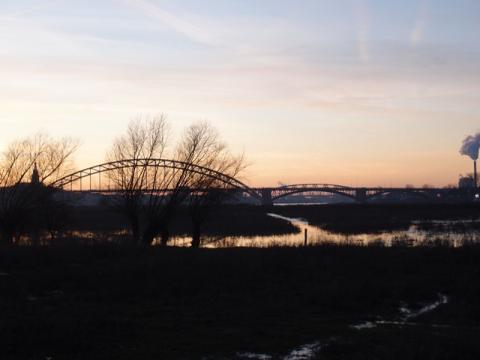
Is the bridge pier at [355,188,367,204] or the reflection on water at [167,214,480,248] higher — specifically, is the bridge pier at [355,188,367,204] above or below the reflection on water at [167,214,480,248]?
above

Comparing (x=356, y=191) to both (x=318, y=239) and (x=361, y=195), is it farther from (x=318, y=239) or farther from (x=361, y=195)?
(x=318, y=239)

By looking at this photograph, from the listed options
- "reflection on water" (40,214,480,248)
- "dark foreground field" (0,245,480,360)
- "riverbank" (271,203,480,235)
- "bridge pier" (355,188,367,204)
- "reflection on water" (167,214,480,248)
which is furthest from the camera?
"bridge pier" (355,188,367,204)

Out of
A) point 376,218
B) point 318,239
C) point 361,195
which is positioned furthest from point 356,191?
point 318,239

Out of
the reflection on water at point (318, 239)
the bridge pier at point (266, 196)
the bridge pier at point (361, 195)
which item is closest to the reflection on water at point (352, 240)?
the reflection on water at point (318, 239)

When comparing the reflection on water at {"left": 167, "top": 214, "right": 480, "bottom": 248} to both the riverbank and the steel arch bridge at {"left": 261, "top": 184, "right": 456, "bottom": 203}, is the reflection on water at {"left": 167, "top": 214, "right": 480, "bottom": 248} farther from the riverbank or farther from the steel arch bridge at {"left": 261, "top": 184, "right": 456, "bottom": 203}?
the steel arch bridge at {"left": 261, "top": 184, "right": 456, "bottom": 203}

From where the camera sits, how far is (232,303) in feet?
45.9

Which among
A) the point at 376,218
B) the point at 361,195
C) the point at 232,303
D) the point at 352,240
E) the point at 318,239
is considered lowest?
the point at 232,303

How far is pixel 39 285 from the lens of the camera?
635 inches

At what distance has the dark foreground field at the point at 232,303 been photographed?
9.58 m

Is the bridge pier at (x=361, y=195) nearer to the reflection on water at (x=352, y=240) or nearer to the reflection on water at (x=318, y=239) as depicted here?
the reflection on water at (x=318, y=239)

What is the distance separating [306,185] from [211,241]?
12710 centimetres

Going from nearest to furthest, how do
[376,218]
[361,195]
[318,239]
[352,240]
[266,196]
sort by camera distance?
1. [318,239]
2. [352,240]
3. [376,218]
4. [266,196]
5. [361,195]

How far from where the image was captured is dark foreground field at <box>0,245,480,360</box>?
377 inches

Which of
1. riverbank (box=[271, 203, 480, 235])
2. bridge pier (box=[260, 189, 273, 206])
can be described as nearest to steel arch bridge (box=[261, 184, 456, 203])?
bridge pier (box=[260, 189, 273, 206])
